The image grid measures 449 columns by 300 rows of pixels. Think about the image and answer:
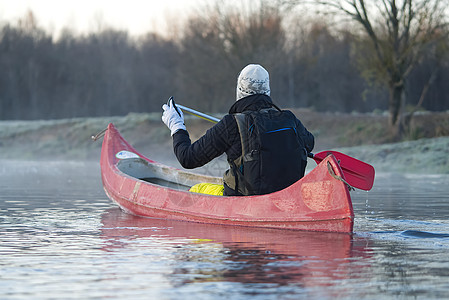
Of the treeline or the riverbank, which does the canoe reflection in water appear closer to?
the riverbank

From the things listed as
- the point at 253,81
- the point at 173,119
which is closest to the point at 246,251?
the point at 253,81

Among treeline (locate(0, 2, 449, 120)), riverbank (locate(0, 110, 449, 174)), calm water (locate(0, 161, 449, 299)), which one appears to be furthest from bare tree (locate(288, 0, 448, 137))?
calm water (locate(0, 161, 449, 299))

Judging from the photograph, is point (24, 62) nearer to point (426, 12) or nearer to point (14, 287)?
point (426, 12)

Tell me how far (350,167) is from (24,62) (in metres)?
38.7

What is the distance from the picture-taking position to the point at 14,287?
13.1ft

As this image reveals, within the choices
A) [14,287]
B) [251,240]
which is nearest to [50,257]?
[14,287]

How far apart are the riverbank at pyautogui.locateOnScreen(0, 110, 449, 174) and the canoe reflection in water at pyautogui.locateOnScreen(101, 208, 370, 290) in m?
10.1

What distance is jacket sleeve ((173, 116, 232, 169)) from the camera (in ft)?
20.5

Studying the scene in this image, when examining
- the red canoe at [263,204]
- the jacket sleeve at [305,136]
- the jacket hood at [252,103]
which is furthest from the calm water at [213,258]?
the jacket hood at [252,103]

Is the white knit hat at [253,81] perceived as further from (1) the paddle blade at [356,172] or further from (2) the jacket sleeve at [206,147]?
(1) the paddle blade at [356,172]

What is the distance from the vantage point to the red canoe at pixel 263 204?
589 cm

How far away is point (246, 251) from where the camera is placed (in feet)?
17.4

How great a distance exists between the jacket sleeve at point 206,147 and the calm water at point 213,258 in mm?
607

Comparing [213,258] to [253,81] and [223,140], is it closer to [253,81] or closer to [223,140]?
[223,140]
